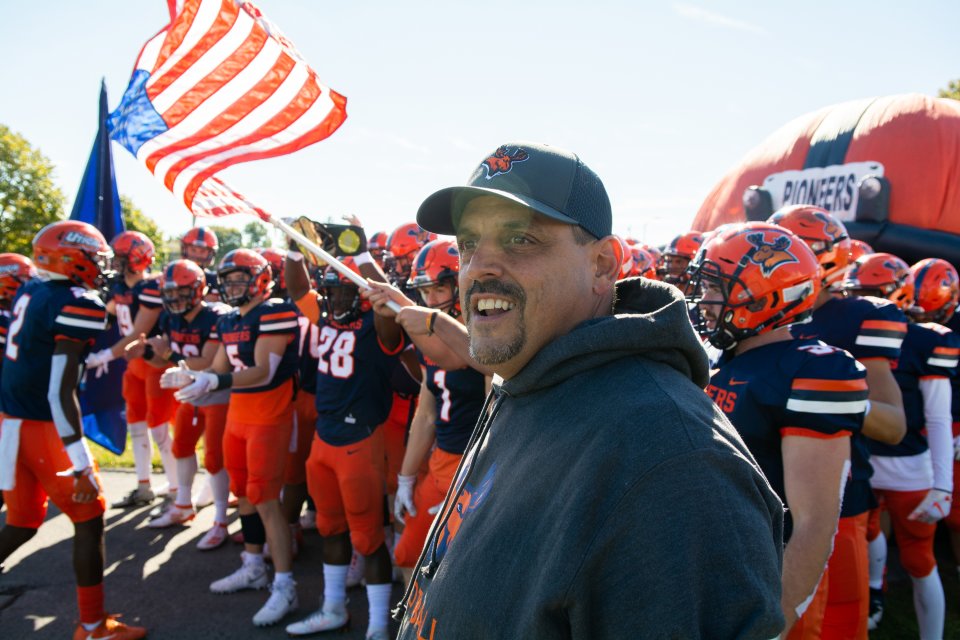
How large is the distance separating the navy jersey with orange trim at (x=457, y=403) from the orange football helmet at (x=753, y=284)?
167cm

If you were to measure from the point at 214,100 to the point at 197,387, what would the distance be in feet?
7.26

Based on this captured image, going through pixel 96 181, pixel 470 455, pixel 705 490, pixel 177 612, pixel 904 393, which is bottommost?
pixel 177 612

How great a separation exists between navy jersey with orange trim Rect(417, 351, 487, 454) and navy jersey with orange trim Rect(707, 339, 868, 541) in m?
1.82

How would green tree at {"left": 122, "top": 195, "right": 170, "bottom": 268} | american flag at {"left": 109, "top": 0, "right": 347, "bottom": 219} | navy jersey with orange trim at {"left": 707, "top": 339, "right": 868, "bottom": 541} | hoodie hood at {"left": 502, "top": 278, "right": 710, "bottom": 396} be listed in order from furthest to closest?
green tree at {"left": 122, "top": 195, "right": 170, "bottom": 268} < american flag at {"left": 109, "top": 0, "right": 347, "bottom": 219} < navy jersey with orange trim at {"left": 707, "top": 339, "right": 868, "bottom": 541} < hoodie hood at {"left": 502, "top": 278, "right": 710, "bottom": 396}

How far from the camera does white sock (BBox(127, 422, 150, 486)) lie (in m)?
7.56

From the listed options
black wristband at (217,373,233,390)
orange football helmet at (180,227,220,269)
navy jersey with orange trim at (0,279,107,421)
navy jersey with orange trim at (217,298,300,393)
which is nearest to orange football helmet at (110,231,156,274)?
orange football helmet at (180,227,220,269)

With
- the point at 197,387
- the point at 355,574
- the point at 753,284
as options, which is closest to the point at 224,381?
the point at 197,387

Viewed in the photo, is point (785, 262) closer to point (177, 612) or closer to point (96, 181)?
point (177, 612)

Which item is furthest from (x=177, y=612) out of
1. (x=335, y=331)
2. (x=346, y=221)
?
(x=346, y=221)

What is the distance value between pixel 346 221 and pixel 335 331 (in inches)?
38.5

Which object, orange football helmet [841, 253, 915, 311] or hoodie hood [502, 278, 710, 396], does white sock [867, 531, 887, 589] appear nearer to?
orange football helmet [841, 253, 915, 311]

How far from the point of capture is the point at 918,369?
15.0 feet

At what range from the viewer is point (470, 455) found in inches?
73.5

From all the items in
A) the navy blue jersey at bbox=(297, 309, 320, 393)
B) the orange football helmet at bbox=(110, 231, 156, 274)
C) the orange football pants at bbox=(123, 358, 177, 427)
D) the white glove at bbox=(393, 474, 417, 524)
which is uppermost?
the orange football helmet at bbox=(110, 231, 156, 274)
